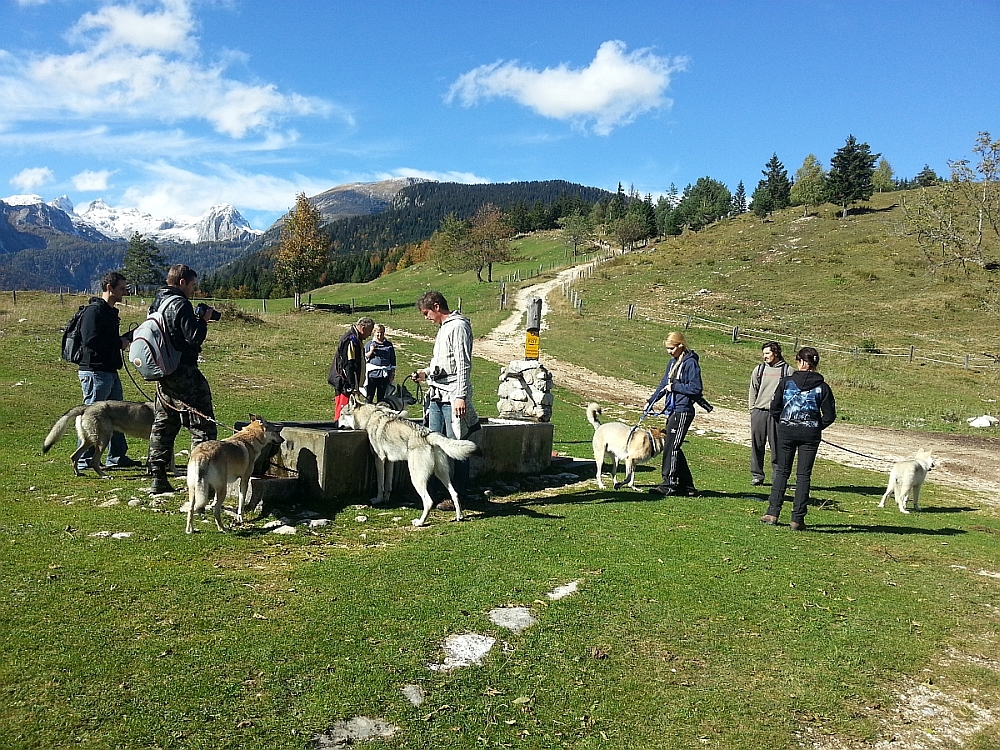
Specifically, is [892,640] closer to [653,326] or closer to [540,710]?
[540,710]

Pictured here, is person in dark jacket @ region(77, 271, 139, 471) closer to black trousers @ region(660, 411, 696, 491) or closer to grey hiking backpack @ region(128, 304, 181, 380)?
grey hiking backpack @ region(128, 304, 181, 380)

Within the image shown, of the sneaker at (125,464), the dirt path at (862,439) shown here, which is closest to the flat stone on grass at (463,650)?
the sneaker at (125,464)

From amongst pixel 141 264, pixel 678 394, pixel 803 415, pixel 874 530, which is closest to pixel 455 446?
pixel 678 394

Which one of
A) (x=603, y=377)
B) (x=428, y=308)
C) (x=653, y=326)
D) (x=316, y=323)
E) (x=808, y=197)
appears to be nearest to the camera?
(x=428, y=308)

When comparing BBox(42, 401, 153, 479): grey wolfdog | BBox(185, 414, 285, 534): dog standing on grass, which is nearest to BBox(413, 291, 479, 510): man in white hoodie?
BBox(185, 414, 285, 534): dog standing on grass

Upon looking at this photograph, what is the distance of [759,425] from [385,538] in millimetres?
8192

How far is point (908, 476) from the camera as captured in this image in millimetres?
11461

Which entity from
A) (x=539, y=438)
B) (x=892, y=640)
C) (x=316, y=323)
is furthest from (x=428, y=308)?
(x=316, y=323)

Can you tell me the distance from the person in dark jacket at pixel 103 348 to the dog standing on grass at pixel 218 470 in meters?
3.25

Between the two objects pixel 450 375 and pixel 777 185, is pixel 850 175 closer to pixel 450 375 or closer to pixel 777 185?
pixel 777 185

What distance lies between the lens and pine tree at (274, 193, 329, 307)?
57.4 m

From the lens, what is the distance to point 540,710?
4.45 meters

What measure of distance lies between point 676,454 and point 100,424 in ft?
28.6

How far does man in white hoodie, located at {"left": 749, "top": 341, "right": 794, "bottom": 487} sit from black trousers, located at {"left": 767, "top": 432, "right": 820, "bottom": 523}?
10.1 feet
